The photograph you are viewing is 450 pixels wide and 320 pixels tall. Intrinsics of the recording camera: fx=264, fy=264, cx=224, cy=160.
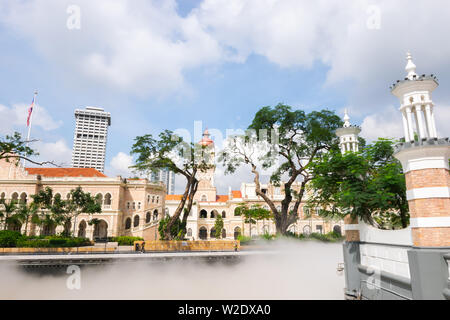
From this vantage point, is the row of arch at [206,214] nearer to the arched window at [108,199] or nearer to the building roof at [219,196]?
the building roof at [219,196]

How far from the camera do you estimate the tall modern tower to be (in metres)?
161

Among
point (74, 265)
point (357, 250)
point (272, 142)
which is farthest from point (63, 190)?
point (357, 250)

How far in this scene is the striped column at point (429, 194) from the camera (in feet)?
21.1

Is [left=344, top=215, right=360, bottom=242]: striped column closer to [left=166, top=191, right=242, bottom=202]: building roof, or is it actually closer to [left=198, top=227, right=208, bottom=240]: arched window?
[left=198, top=227, right=208, bottom=240]: arched window

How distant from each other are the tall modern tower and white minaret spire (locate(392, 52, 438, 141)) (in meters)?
171

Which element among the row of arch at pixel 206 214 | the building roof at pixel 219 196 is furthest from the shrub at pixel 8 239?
the row of arch at pixel 206 214

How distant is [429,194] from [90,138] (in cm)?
18516

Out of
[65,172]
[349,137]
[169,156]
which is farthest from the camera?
[65,172]

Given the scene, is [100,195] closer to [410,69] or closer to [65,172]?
[65,172]

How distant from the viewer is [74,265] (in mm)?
18109

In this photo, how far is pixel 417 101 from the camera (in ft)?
24.2

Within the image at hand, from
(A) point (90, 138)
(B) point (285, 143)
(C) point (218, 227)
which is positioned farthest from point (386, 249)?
(A) point (90, 138)
